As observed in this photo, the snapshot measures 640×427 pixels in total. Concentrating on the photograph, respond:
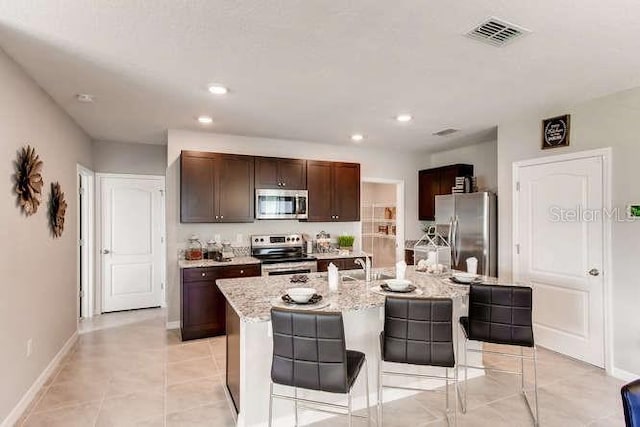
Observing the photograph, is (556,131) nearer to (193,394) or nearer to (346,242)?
(346,242)

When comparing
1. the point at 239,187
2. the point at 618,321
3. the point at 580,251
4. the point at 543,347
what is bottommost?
the point at 543,347

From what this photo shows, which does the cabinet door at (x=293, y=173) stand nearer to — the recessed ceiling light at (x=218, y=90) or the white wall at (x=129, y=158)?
the recessed ceiling light at (x=218, y=90)

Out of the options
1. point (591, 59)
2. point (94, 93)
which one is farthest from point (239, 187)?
point (591, 59)

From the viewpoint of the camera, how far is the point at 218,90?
10.3ft

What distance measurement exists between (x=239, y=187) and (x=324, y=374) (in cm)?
320

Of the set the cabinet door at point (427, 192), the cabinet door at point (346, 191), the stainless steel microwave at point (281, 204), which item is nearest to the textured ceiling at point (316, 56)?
the stainless steel microwave at point (281, 204)

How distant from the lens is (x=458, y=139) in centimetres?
512

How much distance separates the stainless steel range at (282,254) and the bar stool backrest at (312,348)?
260 centimetres

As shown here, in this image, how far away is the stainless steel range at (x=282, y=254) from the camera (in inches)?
180

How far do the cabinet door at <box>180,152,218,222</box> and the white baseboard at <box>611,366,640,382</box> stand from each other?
4.43 m

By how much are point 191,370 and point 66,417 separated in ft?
3.26

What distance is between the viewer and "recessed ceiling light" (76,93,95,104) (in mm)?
3246

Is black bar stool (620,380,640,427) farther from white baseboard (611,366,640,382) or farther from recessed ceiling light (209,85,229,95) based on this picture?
recessed ceiling light (209,85,229,95)

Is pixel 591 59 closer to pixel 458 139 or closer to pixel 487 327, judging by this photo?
pixel 487 327
